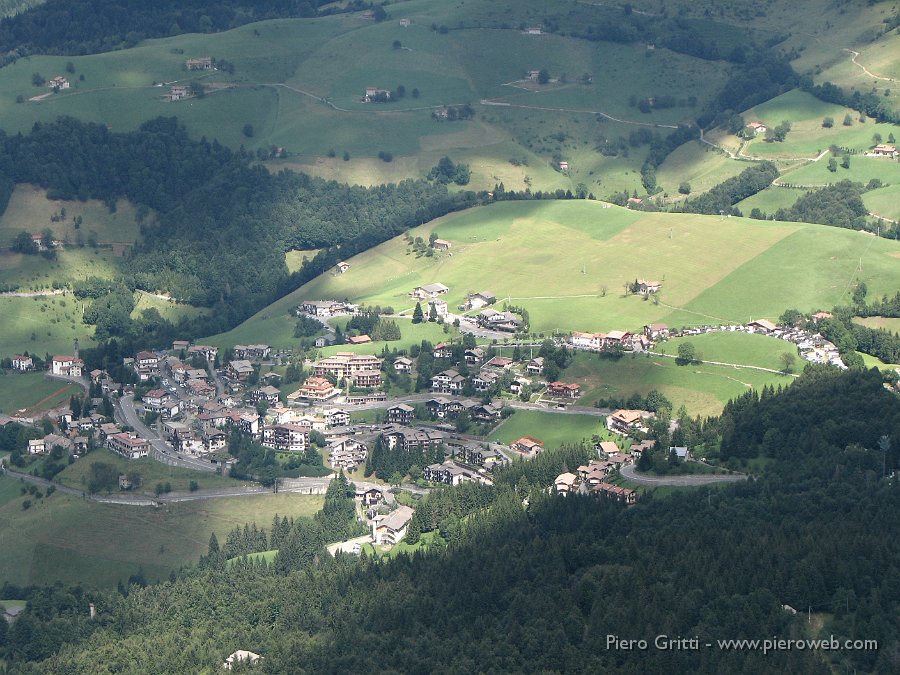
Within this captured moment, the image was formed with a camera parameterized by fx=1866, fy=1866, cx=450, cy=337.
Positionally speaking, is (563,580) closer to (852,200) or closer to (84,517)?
(84,517)

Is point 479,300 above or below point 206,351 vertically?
above

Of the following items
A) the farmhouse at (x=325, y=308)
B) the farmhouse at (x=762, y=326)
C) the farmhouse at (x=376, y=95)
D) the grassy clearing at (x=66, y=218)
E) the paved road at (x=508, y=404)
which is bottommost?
the paved road at (x=508, y=404)

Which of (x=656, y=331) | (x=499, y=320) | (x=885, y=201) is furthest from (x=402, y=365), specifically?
(x=885, y=201)

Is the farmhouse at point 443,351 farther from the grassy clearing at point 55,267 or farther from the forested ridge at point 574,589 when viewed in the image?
the grassy clearing at point 55,267

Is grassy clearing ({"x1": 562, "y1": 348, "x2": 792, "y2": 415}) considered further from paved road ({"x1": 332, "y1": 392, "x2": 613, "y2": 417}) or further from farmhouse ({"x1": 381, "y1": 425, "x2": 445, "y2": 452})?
farmhouse ({"x1": 381, "y1": 425, "x2": 445, "y2": 452})

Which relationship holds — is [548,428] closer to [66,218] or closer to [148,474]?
[148,474]

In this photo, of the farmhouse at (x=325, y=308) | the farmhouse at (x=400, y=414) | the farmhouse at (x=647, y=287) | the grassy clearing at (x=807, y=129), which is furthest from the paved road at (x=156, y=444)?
the grassy clearing at (x=807, y=129)

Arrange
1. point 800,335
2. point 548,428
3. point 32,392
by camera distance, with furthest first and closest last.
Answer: point 32,392 → point 800,335 → point 548,428
